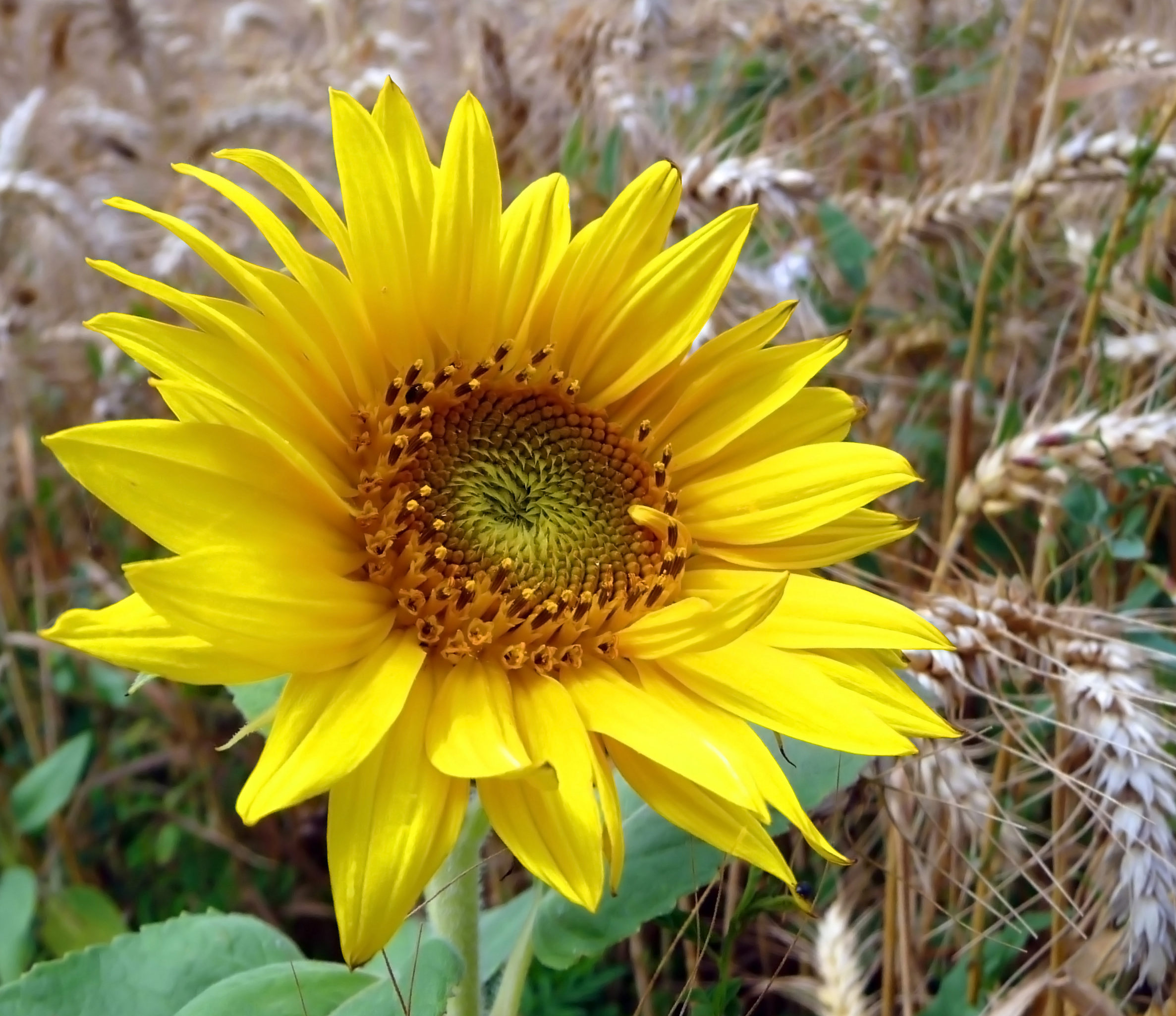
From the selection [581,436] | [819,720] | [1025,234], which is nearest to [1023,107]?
[1025,234]

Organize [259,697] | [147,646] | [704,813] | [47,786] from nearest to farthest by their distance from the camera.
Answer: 1. [147,646]
2. [704,813]
3. [259,697]
4. [47,786]

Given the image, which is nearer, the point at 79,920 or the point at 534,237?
the point at 534,237

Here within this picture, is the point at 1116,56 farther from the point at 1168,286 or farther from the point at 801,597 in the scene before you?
the point at 801,597

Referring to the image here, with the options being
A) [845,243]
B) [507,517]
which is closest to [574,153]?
[845,243]

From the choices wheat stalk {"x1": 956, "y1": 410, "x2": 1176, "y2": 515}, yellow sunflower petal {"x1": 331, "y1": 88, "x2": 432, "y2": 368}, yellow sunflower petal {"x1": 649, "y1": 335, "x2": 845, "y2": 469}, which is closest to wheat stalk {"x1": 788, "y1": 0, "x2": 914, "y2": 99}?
wheat stalk {"x1": 956, "y1": 410, "x2": 1176, "y2": 515}

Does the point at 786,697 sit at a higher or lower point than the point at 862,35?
lower

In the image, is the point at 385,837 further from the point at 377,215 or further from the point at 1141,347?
the point at 1141,347

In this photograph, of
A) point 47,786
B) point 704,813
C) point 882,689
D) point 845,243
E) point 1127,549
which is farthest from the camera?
point 845,243
